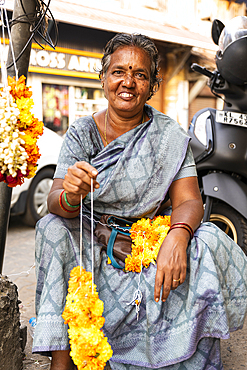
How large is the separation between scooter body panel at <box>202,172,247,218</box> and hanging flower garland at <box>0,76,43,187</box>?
5.66 feet

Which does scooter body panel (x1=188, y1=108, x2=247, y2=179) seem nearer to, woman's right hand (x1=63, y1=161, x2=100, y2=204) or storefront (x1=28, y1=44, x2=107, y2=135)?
woman's right hand (x1=63, y1=161, x2=100, y2=204)

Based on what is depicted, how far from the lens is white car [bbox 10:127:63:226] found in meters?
4.90

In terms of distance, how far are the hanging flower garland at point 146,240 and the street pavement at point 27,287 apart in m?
0.66

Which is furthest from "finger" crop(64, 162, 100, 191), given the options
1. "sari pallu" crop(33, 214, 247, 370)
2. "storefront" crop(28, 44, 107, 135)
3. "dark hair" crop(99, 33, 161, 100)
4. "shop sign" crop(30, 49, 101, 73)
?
"storefront" crop(28, 44, 107, 135)

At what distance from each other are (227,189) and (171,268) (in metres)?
1.47

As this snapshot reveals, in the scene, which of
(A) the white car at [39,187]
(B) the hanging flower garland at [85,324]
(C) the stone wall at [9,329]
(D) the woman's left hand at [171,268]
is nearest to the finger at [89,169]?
(B) the hanging flower garland at [85,324]

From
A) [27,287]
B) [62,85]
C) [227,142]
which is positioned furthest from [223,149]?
[62,85]

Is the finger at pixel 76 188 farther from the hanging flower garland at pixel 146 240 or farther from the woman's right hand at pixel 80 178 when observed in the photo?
the hanging flower garland at pixel 146 240

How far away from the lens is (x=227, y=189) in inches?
118

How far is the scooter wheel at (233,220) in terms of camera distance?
9.98ft

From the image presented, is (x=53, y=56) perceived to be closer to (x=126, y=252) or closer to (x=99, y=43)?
(x=99, y=43)

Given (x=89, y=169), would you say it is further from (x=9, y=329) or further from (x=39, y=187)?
(x=39, y=187)

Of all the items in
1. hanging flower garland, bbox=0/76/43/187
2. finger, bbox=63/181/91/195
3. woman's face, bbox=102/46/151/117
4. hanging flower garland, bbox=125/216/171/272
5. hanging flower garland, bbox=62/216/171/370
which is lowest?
hanging flower garland, bbox=62/216/171/370

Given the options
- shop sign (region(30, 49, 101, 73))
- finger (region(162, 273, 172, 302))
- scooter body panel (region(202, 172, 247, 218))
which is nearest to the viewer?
finger (region(162, 273, 172, 302))
